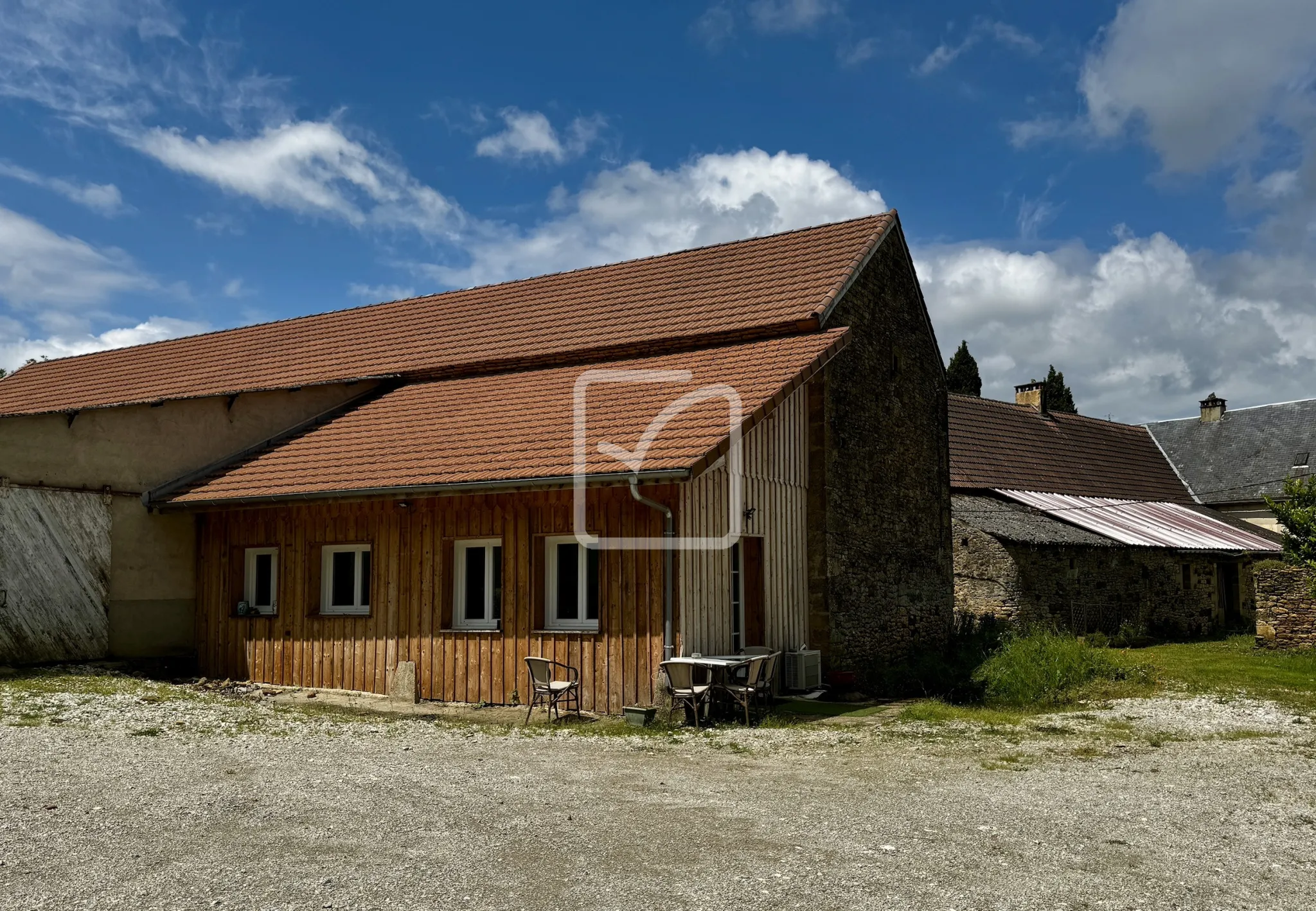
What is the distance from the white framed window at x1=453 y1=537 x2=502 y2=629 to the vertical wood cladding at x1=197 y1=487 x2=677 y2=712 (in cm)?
15

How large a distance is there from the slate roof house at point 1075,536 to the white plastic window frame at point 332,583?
1165 cm

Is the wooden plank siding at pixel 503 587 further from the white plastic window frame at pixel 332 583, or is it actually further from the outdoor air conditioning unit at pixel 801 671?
the outdoor air conditioning unit at pixel 801 671

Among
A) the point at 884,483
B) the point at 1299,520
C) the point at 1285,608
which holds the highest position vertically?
the point at 884,483

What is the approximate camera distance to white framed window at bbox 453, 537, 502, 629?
42.7ft

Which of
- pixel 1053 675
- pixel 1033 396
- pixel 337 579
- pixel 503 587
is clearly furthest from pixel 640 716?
pixel 1033 396

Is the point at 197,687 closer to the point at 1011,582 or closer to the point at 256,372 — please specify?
the point at 256,372

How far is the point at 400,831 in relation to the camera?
21.4 ft

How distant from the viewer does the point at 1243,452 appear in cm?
3634

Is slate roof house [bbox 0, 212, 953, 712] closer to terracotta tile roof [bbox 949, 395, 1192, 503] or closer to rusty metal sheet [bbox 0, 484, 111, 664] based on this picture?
rusty metal sheet [bbox 0, 484, 111, 664]

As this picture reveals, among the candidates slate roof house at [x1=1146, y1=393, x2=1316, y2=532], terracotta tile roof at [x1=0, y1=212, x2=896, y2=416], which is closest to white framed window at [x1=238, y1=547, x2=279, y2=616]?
terracotta tile roof at [x1=0, y1=212, x2=896, y2=416]

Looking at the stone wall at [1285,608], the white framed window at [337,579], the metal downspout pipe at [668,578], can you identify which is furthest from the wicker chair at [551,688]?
the stone wall at [1285,608]

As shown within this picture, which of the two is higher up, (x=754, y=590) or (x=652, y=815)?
(x=754, y=590)

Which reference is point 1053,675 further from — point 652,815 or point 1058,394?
point 1058,394

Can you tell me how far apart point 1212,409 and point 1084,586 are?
21.6m
